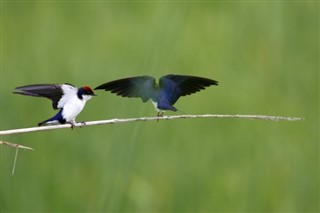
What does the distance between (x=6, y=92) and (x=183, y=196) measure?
1.24 ft

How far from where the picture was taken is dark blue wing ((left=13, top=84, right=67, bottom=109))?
1.76 feet

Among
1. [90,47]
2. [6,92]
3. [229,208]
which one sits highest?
[90,47]

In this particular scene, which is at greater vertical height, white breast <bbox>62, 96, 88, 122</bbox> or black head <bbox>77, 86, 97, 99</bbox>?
black head <bbox>77, 86, 97, 99</bbox>

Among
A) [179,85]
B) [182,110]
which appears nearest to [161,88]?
[179,85]

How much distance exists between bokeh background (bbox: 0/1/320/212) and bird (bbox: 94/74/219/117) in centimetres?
56

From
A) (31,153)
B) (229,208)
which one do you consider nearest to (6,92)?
(31,153)

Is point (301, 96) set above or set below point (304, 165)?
above

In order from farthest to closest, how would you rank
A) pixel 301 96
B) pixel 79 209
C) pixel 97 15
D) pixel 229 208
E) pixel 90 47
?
pixel 97 15
pixel 90 47
pixel 301 96
pixel 229 208
pixel 79 209

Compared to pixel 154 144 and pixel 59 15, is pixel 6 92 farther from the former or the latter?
pixel 59 15

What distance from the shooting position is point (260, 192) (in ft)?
5.10

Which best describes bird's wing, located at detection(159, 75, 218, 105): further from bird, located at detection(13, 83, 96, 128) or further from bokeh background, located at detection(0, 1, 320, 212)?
bokeh background, located at detection(0, 1, 320, 212)

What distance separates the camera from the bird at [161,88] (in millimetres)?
582

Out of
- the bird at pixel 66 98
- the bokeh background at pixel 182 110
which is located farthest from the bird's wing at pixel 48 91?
the bokeh background at pixel 182 110

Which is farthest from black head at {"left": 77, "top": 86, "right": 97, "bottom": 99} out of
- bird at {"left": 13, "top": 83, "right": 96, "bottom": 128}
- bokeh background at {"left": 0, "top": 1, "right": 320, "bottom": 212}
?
bokeh background at {"left": 0, "top": 1, "right": 320, "bottom": 212}
